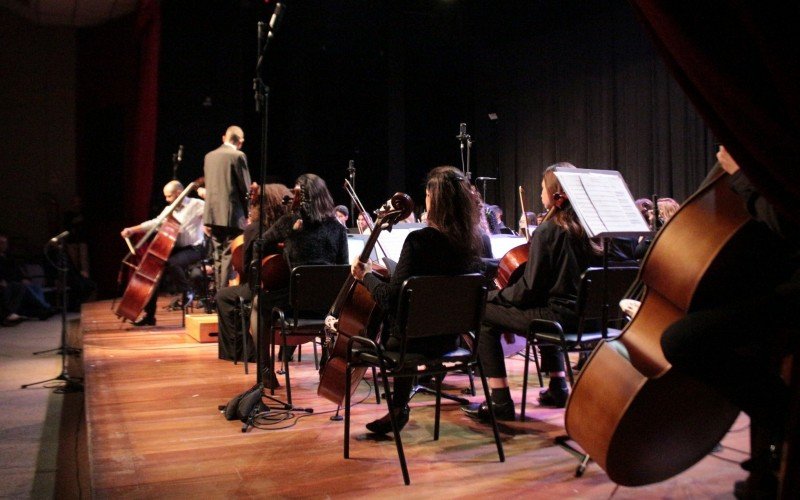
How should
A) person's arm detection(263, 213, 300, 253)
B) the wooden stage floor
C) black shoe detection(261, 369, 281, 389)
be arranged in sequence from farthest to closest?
person's arm detection(263, 213, 300, 253) < black shoe detection(261, 369, 281, 389) < the wooden stage floor

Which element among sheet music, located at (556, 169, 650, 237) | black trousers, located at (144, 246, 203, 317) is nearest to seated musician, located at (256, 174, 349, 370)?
sheet music, located at (556, 169, 650, 237)

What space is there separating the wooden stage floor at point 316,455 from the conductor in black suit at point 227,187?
2.07 metres

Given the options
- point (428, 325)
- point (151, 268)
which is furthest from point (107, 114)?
point (428, 325)

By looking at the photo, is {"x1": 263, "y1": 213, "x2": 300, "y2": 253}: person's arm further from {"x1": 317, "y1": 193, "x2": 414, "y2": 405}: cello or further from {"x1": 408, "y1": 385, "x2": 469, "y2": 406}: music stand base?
{"x1": 408, "y1": 385, "x2": 469, "y2": 406}: music stand base

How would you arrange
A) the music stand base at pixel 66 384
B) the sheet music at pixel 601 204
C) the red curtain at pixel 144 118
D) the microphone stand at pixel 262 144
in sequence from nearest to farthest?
the sheet music at pixel 601 204, the microphone stand at pixel 262 144, the music stand base at pixel 66 384, the red curtain at pixel 144 118

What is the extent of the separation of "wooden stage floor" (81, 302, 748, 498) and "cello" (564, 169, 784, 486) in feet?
1.16

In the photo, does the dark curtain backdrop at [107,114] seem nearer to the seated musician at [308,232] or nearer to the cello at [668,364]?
the seated musician at [308,232]

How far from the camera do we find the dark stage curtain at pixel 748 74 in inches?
58.3

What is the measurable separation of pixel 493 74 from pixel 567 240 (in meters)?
8.46

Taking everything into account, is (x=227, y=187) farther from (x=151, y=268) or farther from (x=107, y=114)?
(x=107, y=114)

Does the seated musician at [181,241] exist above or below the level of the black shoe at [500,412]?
above

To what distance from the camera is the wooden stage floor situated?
2650 mm

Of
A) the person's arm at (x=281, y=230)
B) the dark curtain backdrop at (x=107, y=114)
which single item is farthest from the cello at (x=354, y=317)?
the dark curtain backdrop at (x=107, y=114)

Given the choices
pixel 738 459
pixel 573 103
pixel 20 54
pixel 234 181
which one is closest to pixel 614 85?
pixel 573 103
